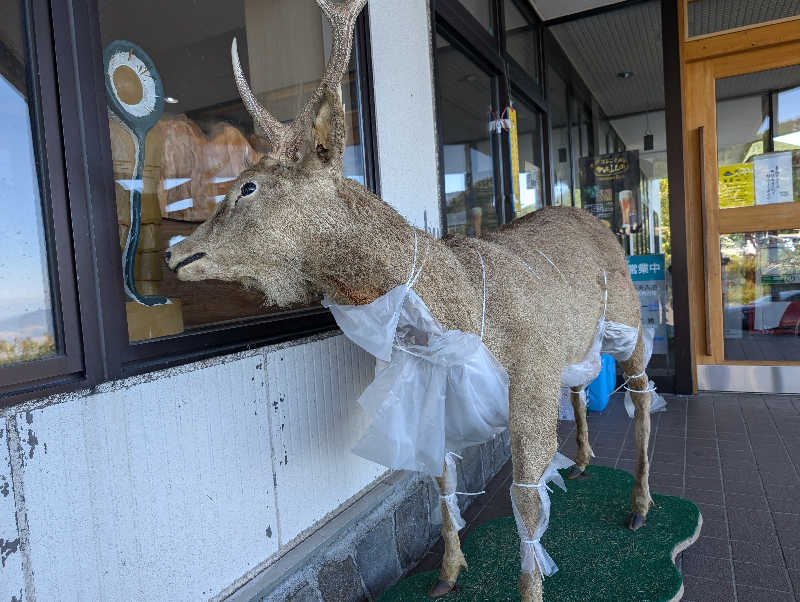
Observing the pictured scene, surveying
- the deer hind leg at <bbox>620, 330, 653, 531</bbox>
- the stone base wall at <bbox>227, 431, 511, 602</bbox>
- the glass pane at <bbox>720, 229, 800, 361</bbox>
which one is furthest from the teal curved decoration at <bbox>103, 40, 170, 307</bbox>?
Answer: the glass pane at <bbox>720, 229, 800, 361</bbox>

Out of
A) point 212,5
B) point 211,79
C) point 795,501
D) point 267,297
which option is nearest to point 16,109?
point 267,297

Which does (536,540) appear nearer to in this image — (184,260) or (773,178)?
(184,260)

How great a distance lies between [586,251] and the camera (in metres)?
2.65

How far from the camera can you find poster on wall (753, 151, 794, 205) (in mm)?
4906

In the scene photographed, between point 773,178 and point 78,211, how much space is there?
5.62 meters

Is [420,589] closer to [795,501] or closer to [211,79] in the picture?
[795,501]

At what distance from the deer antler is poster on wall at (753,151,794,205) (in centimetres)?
481

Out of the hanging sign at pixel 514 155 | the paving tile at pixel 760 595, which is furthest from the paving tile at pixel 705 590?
the hanging sign at pixel 514 155

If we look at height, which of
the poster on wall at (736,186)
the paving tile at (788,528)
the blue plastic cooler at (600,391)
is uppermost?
the poster on wall at (736,186)

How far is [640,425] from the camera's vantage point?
2.93m

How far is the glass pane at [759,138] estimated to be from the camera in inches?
193

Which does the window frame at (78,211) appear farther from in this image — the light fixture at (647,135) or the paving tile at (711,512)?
the light fixture at (647,135)

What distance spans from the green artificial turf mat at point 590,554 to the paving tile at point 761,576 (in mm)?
229

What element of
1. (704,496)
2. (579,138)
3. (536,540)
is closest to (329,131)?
(536,540)
